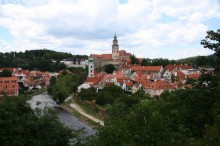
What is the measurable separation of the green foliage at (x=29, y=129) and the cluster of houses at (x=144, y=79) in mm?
22050

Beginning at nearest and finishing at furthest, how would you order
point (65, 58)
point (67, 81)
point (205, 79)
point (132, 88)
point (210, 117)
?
point (210, 117) → point (205, 79) → point (132, 88) → point (67, 81) → point (65, 58)

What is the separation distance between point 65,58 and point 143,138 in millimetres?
113084

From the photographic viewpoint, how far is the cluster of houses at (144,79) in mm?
45469

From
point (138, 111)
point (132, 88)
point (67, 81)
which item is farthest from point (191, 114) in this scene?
point (67, 81)

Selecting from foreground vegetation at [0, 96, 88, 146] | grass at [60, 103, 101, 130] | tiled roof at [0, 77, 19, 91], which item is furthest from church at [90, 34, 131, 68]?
foreground vegetation at [0, 96, 88, 146]

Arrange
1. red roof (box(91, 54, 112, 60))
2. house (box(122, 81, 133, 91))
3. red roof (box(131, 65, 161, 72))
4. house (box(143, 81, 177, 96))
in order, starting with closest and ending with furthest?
house (box(143, 81, 177, 96)) < house (box(122, 81, 133, 91)) < red roof (box(131, 65, 161, 72)) < red roof (box(91, 54, 112, 60))

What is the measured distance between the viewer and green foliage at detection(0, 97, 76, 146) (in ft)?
36.3

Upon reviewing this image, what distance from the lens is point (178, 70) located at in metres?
61.4

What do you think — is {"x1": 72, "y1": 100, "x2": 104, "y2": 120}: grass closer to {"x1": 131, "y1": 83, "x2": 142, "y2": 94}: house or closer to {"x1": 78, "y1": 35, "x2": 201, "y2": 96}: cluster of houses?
{"x1": 78, "y1": 35, "x2": 201, "y2": 96}: cluster of houses

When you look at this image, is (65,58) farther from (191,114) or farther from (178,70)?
(191,114)

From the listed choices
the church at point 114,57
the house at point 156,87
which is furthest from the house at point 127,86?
the church at point 114,57

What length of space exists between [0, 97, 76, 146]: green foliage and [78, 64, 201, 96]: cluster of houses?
2205 centimetres

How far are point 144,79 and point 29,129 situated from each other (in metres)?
40.7

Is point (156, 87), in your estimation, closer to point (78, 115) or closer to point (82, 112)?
point (82, 112)
